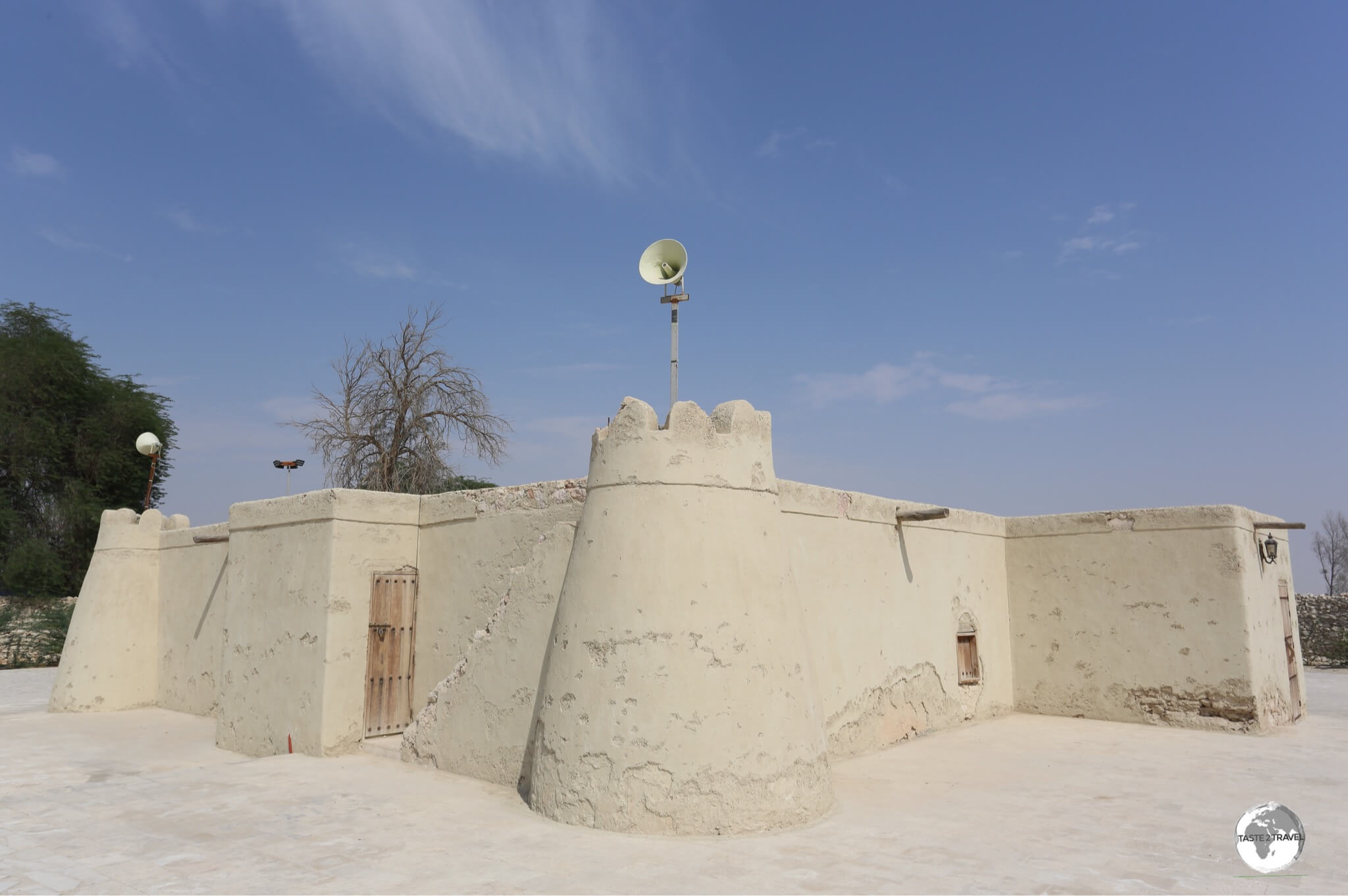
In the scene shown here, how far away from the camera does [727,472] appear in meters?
6.70

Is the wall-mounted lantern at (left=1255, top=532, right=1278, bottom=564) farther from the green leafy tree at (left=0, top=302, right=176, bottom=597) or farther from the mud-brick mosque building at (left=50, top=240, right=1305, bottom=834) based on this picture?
the green leafy tree at (left=0, top=302, right=176, bottom=597)

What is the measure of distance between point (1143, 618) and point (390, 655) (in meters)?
9.33

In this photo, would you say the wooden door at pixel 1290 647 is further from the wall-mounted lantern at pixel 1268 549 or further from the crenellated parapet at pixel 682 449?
the crenellated parapet at pixel 682 449

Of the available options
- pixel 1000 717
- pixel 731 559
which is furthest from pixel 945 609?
A: pixel 731 559

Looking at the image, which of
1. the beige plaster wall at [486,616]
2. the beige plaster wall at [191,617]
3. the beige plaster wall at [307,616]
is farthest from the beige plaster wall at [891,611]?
the beige plaster wall at [191,617]

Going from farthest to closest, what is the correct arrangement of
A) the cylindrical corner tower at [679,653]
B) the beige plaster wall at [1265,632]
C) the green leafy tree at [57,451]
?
the green leafy tree at [57,451] → the beige plaster wall at [1265,632] → the cylindrical corner tower at [679,653]

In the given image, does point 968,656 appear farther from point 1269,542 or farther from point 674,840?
point 674,840

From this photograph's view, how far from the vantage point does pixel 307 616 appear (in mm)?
8781

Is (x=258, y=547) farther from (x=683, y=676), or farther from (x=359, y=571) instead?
(x=683, y=676)

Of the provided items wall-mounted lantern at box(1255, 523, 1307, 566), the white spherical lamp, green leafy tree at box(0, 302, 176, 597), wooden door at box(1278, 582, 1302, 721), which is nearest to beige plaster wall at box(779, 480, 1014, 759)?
wall-mounted lantern at box(1255, 523, 1307, 566)

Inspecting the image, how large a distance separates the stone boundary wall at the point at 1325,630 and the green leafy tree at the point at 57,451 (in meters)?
31.4

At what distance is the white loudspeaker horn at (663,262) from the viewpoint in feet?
25.0

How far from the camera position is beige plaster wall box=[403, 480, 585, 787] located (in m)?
7.47

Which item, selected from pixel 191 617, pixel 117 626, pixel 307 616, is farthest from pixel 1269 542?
pixel 117 626
